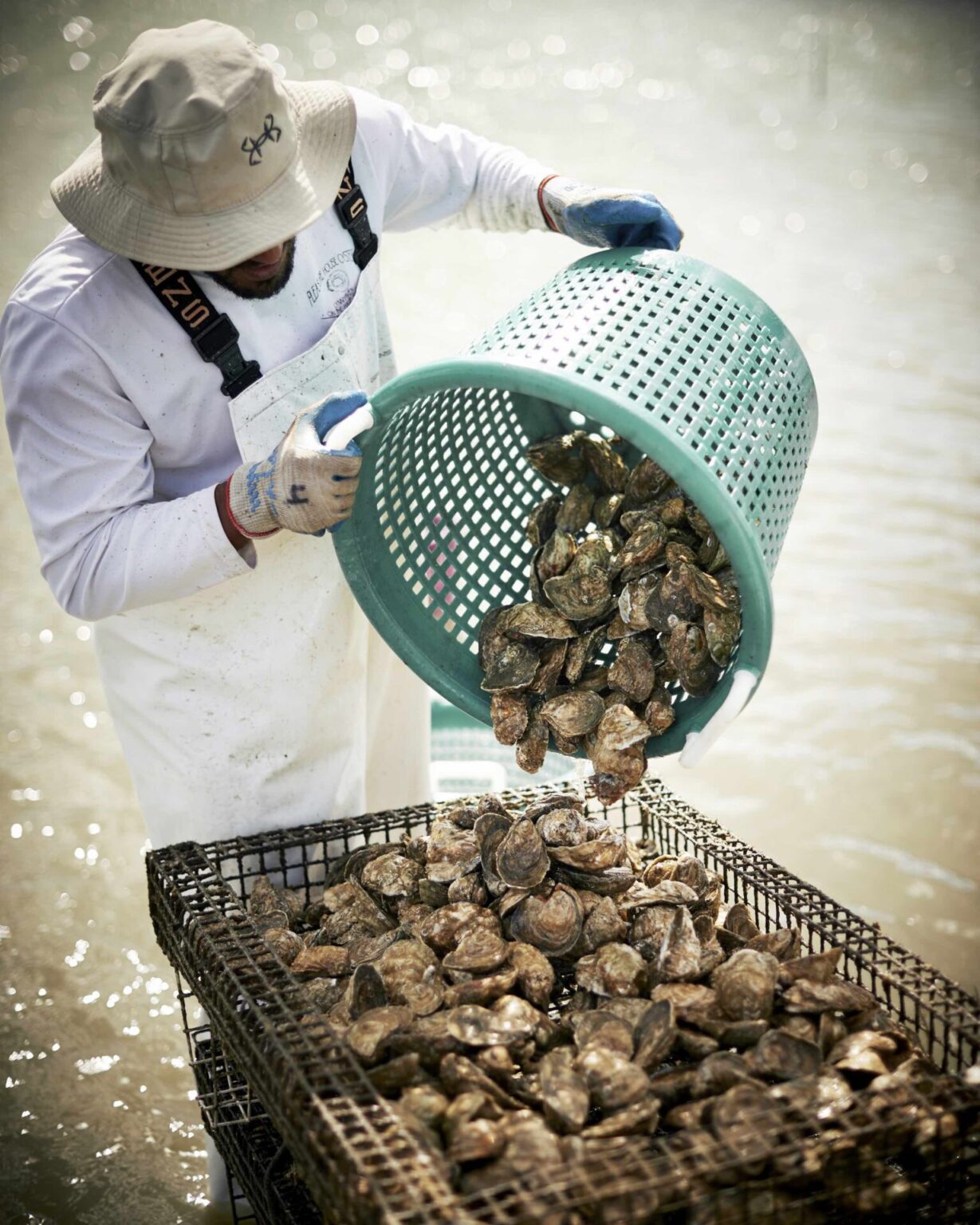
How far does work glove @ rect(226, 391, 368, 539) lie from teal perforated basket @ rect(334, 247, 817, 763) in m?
0.08

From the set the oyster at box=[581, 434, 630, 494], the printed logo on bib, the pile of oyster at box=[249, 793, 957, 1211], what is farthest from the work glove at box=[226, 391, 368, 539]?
the pile of oyster at box=[249, 793, 957, 1211]

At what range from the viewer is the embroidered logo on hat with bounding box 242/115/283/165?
150cm

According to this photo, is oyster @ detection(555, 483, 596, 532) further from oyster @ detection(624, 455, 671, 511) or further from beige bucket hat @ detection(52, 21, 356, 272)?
beige bucket hat @ detection(52, 21, 356, 272)

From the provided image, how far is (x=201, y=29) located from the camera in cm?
156

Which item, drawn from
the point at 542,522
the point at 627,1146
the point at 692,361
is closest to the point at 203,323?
the point at 542,522

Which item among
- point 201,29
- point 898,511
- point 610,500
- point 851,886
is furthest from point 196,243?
point 898,511

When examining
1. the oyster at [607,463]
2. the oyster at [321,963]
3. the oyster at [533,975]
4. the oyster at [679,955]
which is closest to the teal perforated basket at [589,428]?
the oyster at [607,463]

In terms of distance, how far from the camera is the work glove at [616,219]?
1.73 metres

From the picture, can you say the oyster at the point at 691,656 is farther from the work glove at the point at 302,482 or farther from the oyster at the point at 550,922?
the work glove at the point at 302,482

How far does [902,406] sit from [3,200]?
557 cm

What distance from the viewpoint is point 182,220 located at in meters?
1.53

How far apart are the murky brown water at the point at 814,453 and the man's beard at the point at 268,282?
1.57 metres

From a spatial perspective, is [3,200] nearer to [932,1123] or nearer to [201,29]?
[201,29]

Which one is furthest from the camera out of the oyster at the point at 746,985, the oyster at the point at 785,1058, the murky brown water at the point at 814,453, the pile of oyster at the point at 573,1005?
the murky brown water at the point at 814,453
